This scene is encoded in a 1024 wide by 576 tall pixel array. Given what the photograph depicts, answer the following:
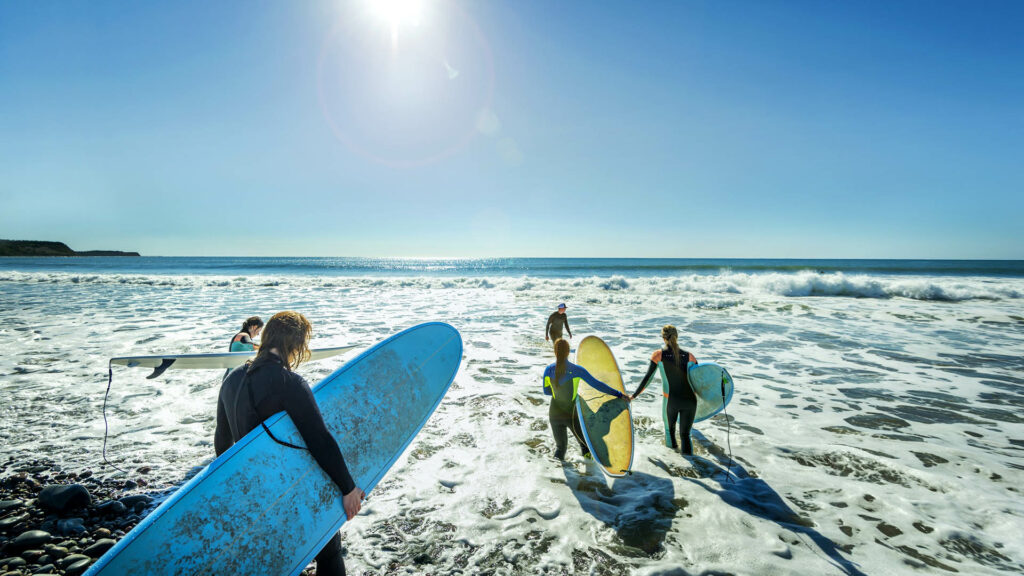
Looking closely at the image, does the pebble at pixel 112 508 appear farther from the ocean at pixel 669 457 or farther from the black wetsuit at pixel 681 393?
the black wetsuit at pixel 681 393

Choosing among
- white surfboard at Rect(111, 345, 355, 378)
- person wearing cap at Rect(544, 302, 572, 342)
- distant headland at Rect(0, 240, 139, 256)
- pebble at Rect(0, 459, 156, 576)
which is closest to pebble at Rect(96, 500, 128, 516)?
pebble at Rect(0, 459, 156, 576)

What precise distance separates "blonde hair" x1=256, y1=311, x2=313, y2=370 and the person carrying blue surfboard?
2.62 m

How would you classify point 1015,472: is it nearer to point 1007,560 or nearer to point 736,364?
point 1007,560

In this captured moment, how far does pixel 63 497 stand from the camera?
3393 millimetres

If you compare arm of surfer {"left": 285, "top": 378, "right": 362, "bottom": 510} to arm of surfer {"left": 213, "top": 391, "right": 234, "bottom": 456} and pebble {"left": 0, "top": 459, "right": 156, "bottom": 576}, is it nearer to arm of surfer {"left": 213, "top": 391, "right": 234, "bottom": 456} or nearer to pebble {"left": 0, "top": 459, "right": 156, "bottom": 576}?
arm of surfer {"left": 213, "top": 391, "right": 234, "bottom": 456}

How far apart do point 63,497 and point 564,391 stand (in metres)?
4.76

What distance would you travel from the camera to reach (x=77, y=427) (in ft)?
16.4

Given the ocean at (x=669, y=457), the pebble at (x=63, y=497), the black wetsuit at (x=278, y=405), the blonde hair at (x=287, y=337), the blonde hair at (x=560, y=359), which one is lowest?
the ocean at (x=669, y=457)

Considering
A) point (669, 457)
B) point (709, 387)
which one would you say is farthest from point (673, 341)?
point (669, 457)

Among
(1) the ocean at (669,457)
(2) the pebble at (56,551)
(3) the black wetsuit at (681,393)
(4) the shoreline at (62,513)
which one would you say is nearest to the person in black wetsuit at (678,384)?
Result: (3) the black wetsuit at (681,393)

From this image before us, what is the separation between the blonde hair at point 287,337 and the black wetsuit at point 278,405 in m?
0.07

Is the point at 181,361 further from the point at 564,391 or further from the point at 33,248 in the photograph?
the point at 33,248

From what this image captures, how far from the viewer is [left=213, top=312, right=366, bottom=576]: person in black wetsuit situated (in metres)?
1.99

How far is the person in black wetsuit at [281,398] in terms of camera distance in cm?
199
